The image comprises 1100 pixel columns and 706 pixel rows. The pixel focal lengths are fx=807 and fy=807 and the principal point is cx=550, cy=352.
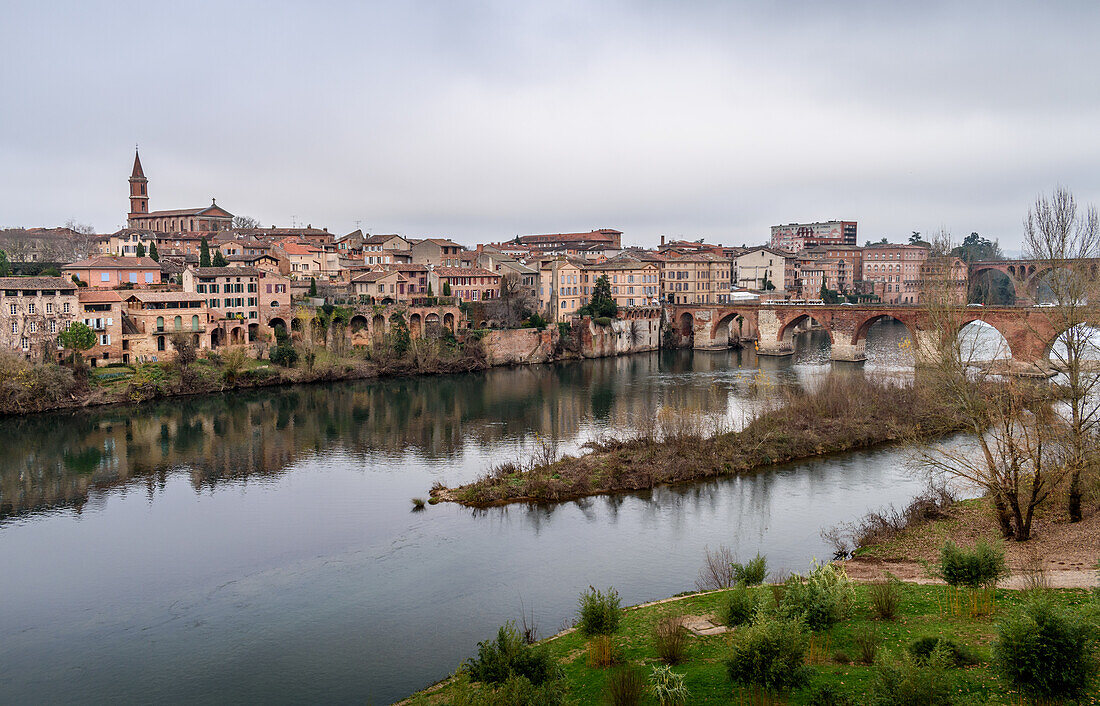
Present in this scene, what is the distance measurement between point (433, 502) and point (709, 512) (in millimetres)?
8535

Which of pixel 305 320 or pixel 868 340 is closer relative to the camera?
pixel 305 320

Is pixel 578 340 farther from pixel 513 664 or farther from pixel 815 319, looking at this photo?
pixel 513 664

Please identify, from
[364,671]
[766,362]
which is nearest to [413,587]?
[364,671]

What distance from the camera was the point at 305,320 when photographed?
52594 mm

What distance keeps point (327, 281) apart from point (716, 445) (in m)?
40.5

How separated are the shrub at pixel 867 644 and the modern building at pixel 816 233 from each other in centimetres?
10735

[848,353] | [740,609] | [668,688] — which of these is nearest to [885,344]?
[848,353]

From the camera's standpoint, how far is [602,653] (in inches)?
508

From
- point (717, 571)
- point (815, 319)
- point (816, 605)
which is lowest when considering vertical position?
point (717, 571)

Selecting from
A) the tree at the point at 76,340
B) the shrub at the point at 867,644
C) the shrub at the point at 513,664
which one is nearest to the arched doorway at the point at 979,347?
the shrub at the point at 867,644

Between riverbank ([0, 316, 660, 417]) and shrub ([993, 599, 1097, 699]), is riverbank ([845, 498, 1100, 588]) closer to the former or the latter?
shrub ([993, 599, 1097, 699])

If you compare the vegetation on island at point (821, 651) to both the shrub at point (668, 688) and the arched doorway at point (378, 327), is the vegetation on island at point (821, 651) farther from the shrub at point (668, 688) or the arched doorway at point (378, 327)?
the arched doorway at point (378, 327)

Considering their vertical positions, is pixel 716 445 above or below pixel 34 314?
below

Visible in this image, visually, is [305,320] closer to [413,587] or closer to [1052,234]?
[413,587]
